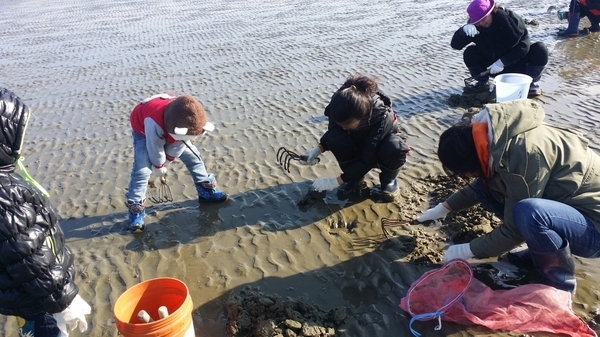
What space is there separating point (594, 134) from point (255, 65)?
21.0ft

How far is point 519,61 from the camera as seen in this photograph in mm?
6926

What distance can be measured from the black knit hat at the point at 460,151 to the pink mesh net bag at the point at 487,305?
0.65m

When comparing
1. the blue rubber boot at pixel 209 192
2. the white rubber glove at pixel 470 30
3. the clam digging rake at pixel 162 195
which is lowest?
the clam digging rake at pixel 162 195

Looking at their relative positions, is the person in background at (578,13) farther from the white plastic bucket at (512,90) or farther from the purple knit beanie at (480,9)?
the white plastic bucket at (512,90)

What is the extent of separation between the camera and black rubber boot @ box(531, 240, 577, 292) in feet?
9.49

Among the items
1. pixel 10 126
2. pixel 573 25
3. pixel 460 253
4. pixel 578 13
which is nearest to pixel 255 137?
pixel 460 253

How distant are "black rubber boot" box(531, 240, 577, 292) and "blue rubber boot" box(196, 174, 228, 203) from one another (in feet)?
9.94

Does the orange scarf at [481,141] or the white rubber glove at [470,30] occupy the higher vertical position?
the orange scarf at [481,141]

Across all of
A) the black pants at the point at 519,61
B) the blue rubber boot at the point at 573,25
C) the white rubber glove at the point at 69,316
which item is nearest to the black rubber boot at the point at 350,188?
the white rubber glove at the point at 69,316

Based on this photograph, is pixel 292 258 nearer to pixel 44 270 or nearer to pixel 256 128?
pixel 44 270

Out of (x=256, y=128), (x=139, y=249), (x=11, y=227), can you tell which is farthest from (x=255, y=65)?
(x=11, y=227)

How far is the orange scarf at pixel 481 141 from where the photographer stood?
2832 mm

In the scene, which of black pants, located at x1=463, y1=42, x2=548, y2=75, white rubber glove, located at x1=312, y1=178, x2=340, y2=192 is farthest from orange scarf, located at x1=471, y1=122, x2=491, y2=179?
black pants, located at x1=463, y1=42, x2=548, y2=75

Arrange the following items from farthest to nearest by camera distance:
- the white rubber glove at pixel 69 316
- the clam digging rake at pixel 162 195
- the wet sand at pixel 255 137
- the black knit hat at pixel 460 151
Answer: the clam digging rake at pixel 162 195, the wet sand at pixel 255 137, the black knit hat at pixel 460 151, the white rubber glove at pixel 69 316
